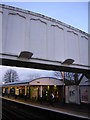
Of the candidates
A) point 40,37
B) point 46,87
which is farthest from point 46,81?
point 40,37

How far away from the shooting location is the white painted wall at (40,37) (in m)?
9.90

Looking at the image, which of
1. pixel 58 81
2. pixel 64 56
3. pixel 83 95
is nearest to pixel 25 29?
pixel 64 56

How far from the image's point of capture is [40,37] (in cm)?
1104

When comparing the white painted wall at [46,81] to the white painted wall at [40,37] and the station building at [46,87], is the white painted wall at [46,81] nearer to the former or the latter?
the station building at [46,87]

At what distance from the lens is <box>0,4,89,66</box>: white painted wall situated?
32.5 feet

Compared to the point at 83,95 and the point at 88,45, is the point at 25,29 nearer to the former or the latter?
the point at 88,45

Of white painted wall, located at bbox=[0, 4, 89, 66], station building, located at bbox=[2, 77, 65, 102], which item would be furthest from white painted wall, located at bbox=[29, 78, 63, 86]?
white painted wall, located at bbox=[0, 4, 89, 66]

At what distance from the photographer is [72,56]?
12594 millimetres

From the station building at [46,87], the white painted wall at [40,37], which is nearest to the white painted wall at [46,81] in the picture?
the station building at [46,87]

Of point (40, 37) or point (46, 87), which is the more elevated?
point (40, 37)

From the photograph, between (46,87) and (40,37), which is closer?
(40,37)

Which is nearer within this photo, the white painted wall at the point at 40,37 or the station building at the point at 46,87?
the white painted wall at the point at 40,37

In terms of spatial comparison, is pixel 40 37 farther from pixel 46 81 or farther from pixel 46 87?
pixel 46 87

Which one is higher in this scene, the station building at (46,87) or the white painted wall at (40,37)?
the white painted wall at (40,37)
